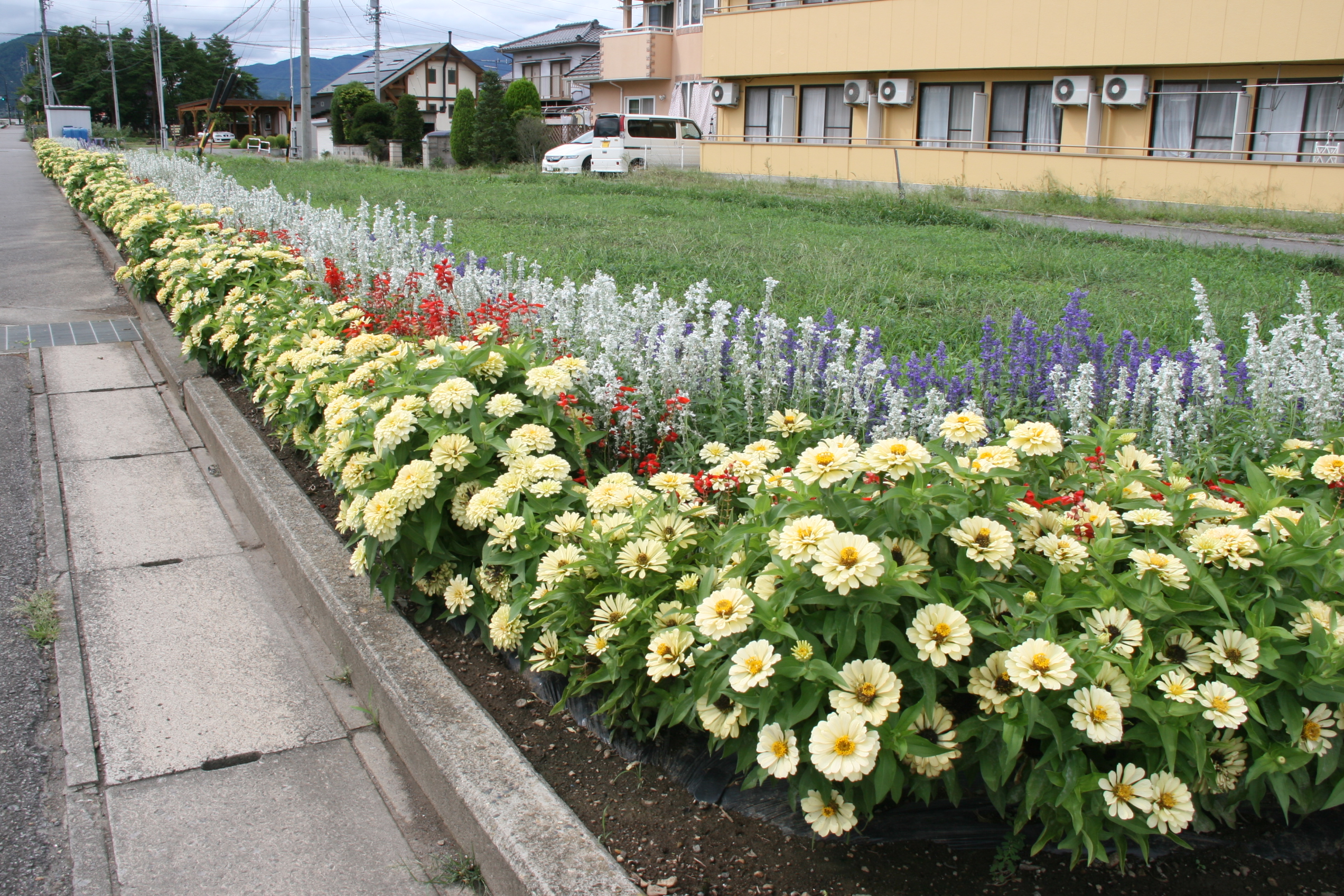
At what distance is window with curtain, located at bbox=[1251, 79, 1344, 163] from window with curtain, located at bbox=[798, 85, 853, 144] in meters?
9.70

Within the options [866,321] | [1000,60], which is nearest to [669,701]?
[866,321]

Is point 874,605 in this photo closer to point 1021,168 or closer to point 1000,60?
point 1021,168

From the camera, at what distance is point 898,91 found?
24.8 metres

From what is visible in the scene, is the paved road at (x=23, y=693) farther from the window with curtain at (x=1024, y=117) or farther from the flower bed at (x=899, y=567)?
the window with curtain at (x=1024, y=117)

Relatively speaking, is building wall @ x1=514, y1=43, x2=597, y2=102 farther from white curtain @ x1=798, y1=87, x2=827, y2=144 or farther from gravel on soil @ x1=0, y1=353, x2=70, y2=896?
gravel on soil @ x1=0, y1=353, x2=70, y2=896

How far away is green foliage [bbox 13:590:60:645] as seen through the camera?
374 centimetres

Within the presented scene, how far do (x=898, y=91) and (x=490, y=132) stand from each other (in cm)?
1351

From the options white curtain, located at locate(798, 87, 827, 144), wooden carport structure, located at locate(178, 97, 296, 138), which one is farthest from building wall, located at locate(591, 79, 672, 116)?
wooden carport structure, located at locate(178, 97, 296, 138)

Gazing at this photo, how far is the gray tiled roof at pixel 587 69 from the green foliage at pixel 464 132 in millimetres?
13035

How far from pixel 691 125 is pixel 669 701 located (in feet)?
103

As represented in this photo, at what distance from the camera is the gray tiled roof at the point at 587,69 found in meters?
47.6

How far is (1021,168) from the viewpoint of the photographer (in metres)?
21.3

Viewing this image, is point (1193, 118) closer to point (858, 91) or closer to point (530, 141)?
point (858, 91)

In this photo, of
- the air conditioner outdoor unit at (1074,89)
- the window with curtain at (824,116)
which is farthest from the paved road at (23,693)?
the window with curtain at (824,116)
